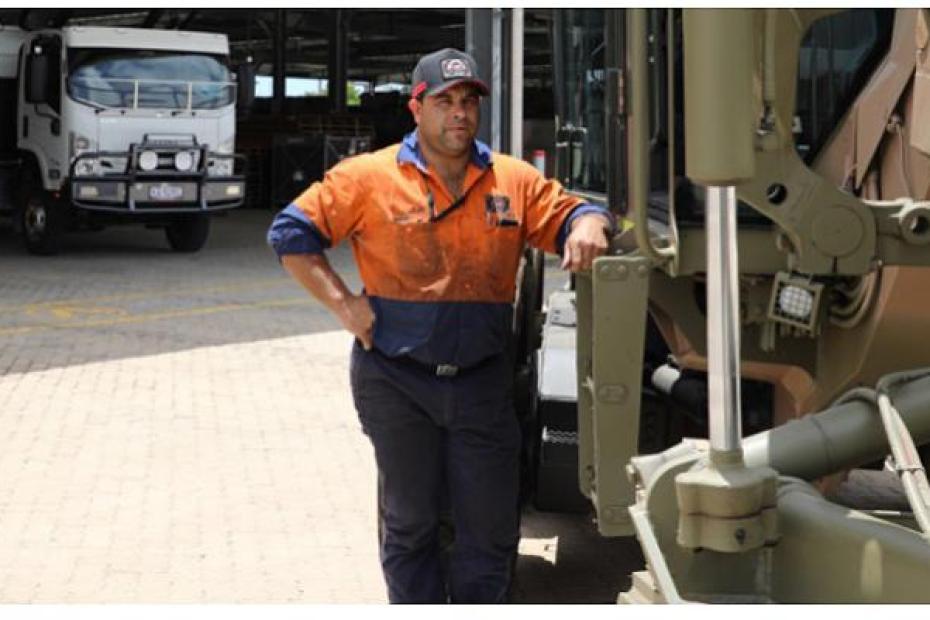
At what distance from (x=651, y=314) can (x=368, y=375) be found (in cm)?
99

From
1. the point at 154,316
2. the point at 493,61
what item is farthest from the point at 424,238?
the point at 154,316

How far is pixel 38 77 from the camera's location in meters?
18.8

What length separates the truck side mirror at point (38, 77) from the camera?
61.4 ft

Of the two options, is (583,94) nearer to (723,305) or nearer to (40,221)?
(723,305)

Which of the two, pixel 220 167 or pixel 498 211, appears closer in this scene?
pixel 498 211

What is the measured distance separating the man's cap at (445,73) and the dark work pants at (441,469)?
759 mm

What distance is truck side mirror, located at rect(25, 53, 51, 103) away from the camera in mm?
18703

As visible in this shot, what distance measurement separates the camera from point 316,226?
4434 millimetres

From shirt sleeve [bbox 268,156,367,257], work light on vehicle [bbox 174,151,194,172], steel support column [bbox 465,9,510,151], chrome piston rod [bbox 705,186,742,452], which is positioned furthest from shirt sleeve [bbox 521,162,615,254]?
work light on vehicle [bbox 174,151,194,172]

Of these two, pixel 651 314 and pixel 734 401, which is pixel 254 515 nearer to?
pixel 651 314

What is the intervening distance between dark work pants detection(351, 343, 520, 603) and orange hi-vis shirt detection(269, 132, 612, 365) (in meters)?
0.10

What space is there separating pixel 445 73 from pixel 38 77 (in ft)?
50.4

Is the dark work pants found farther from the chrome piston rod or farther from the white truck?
the white truck

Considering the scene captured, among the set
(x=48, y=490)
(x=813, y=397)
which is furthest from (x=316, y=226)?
(x=48, y=490)
